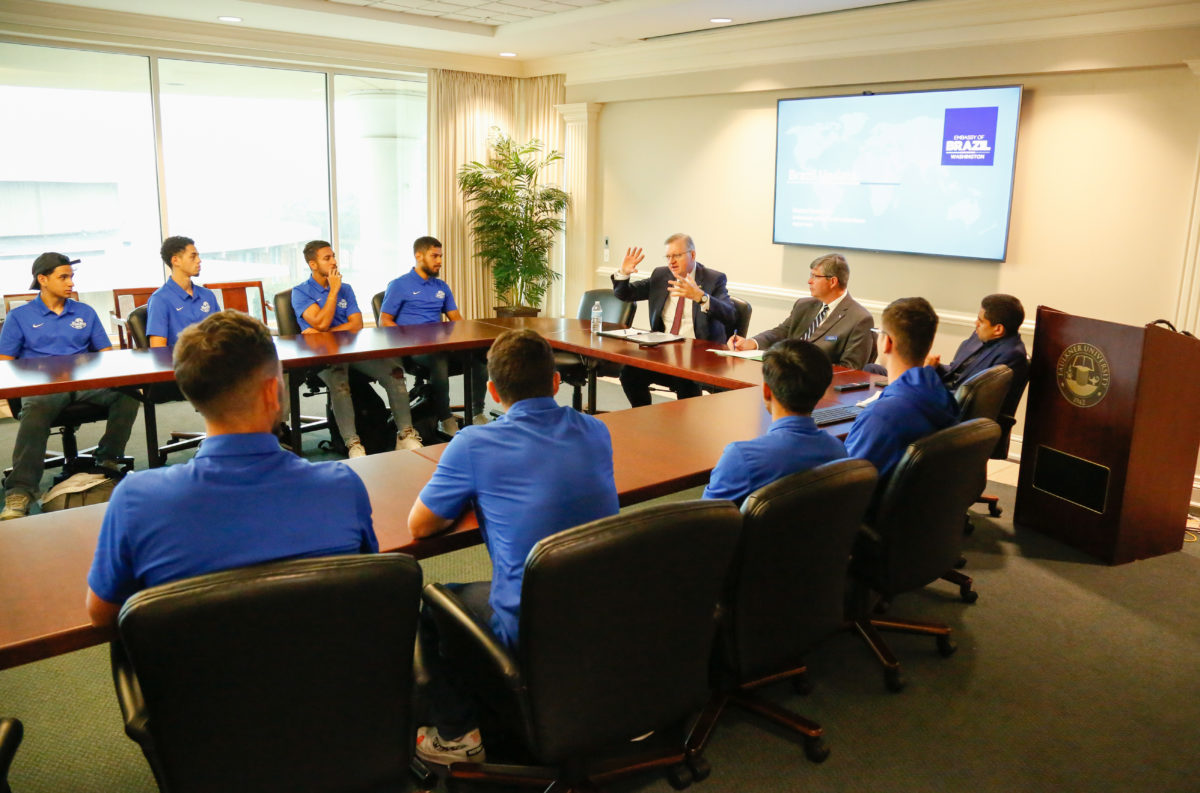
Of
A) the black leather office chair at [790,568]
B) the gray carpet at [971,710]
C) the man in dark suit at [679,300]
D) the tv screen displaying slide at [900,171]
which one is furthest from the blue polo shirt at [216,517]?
the tv screen displaying slide at [900,171]

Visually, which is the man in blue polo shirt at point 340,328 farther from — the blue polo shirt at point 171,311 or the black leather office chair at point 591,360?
the black leather office chair at point 591,360

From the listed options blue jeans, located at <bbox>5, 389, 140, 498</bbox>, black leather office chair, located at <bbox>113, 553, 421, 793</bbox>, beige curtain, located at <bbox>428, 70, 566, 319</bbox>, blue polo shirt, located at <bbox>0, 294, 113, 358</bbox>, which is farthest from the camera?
beige curtain, located at <bbox>428, 70, 566, 319</bbox>

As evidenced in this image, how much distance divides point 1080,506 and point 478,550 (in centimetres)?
262

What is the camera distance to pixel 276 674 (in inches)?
57.0

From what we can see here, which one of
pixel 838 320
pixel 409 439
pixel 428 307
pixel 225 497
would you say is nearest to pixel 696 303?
pixel 838 320

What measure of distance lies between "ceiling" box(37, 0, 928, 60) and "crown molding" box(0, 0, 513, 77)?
0.39 ft

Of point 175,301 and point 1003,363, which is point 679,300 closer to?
point 1003,363

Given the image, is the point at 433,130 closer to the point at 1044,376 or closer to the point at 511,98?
the point at 511,98

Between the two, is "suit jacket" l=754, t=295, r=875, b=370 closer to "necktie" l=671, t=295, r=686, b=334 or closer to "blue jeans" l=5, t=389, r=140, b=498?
"necktie" l=671, t=295, r=686, b=334

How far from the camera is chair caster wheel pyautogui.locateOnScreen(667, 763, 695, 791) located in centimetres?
223

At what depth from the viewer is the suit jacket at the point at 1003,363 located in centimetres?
398

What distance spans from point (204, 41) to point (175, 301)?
2937 millimetres

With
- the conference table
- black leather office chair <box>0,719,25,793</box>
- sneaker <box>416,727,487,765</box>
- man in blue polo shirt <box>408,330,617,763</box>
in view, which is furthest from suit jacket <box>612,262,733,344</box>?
black leather office chair <box>0,719,25,793</box>

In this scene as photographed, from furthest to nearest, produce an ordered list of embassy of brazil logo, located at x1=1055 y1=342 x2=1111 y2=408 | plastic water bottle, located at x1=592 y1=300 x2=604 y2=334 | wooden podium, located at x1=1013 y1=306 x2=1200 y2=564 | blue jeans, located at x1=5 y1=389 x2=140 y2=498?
plastic water bottle, located at x1=592 y1=300 x2=604 y2=334, blue jeans, located at x1=5 y1=389 x2=140 y2=498, embassy of brazil logo, located at x1=1055 y1=342 x2=1111 y2=408, wooden podium, located at x1=1013 y1=306 x2=1200 y2=564
